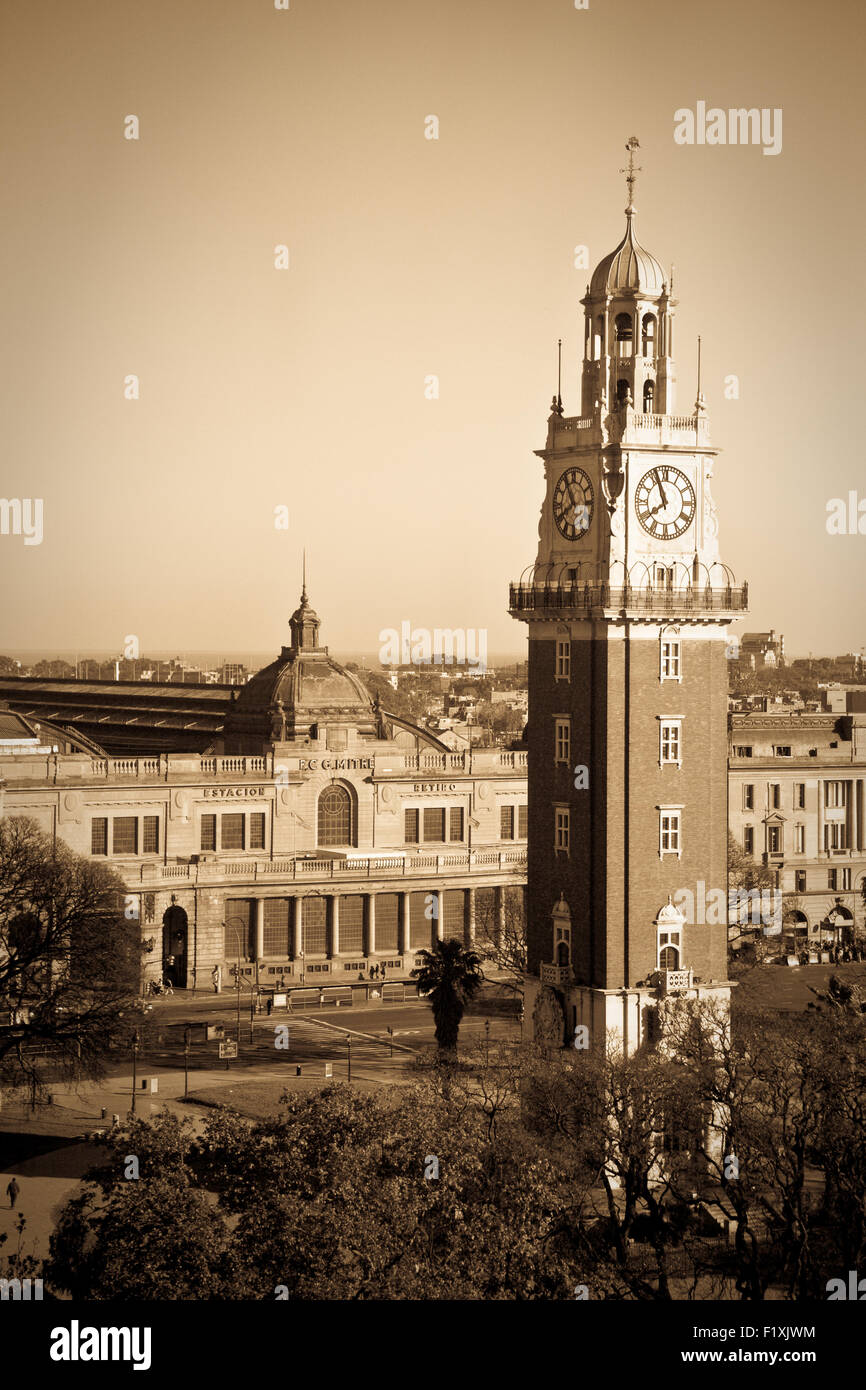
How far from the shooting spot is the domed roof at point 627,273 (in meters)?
80.8

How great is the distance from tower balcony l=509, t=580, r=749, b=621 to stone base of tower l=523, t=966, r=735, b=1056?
12.8 meters

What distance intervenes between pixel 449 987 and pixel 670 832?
44.6ft

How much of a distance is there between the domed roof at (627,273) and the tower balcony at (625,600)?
35.4ft

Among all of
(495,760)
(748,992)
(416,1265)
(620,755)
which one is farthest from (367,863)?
(416,1265)

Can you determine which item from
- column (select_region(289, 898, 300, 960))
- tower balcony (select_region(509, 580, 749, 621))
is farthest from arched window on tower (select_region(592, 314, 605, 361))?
column (select_region(289, 898, 300, 960))

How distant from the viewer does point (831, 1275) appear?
59.0m

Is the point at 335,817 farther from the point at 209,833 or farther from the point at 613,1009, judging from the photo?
the point at 613,1009

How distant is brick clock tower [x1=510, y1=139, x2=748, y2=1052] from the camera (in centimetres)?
7906

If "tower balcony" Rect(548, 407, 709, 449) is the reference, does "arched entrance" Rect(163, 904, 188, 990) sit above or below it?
below

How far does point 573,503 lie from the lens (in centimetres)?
8062

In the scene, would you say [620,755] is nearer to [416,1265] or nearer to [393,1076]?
[393,1076]

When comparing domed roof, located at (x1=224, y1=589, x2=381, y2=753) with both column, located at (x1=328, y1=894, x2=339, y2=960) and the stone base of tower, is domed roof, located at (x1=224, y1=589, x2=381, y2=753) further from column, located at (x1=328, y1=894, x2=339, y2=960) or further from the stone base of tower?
the stone base of tower

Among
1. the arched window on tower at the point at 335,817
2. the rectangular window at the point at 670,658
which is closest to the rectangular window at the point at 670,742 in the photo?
the rectangular window at the point at 670,658
